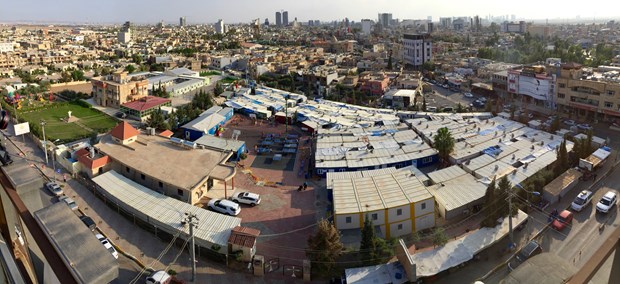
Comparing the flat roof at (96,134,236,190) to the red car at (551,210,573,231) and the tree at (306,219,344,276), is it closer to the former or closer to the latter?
the tree at (306,219,344,276)

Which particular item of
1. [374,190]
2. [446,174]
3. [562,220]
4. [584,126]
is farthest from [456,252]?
[584,126]

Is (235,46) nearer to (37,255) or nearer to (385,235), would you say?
(385,235)

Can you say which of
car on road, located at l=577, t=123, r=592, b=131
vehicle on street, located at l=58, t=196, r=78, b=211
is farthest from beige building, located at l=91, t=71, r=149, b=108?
car on road, located at l=577, t=123, r=592, b=131

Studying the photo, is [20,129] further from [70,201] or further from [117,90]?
[117,90]

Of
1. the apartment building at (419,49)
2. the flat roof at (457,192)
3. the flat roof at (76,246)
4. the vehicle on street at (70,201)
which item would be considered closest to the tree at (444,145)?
the flat roof at (457,192)

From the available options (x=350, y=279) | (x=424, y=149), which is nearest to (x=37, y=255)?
(x=350, y=279)

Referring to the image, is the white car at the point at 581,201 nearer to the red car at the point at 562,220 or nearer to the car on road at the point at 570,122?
the red car at the point at 562,220
